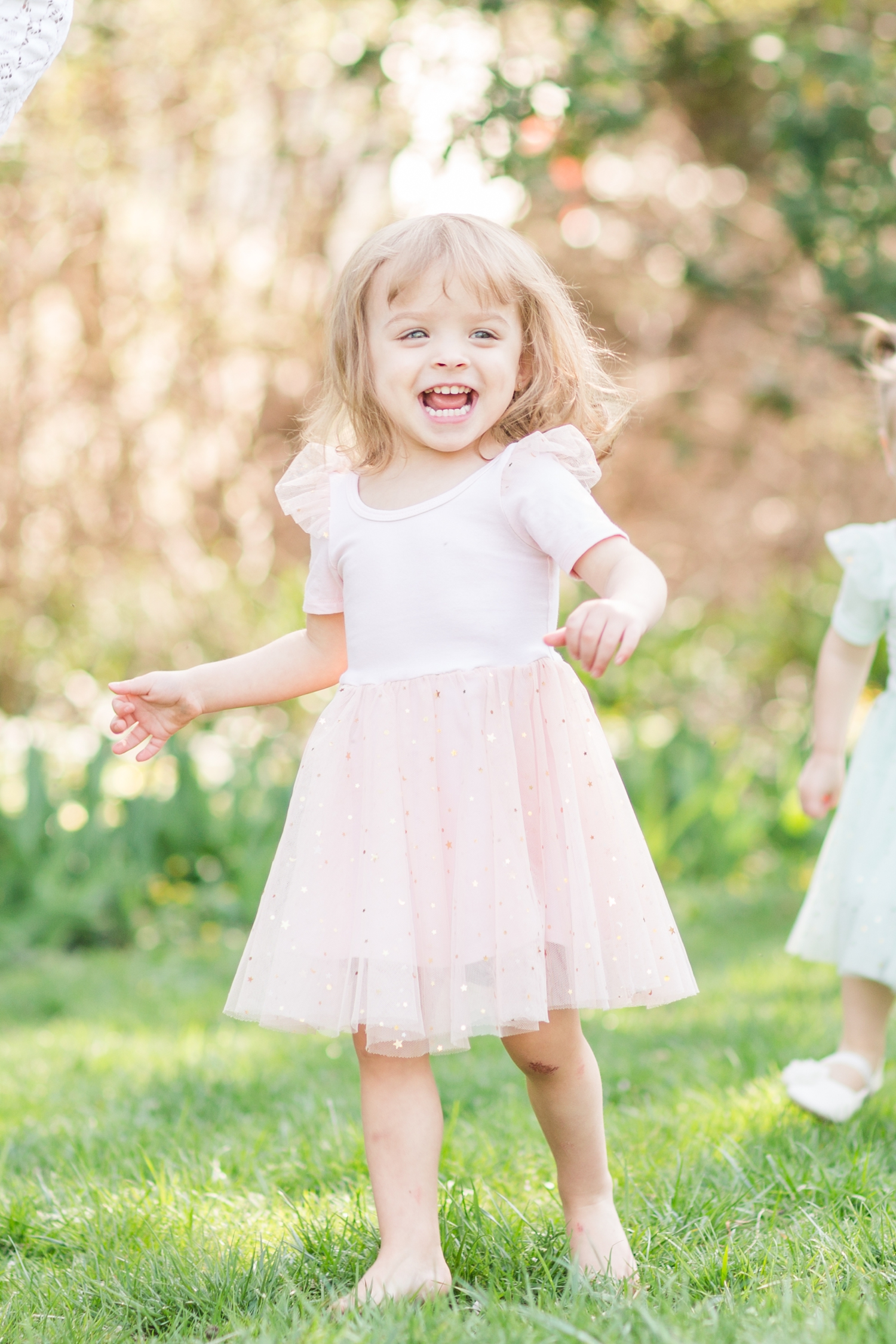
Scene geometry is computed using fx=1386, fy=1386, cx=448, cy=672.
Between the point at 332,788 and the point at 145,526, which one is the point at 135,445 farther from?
the point at 332,788

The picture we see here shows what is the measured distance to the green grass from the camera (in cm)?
158

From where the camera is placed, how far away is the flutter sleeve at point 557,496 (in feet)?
5.71

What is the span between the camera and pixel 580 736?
1.78 meters

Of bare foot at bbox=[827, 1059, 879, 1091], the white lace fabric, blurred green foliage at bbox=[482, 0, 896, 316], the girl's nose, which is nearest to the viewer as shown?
the white lace fabric

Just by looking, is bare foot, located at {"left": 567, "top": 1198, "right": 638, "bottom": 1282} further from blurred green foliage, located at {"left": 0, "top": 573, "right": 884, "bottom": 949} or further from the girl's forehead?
blurred green foliage, located at {"left": 0, "top": 573, "right": 884, "bottom": 949}

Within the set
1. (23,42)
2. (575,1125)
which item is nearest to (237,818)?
(575,1125)

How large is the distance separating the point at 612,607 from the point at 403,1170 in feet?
2.42

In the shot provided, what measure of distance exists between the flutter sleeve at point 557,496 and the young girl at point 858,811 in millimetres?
917

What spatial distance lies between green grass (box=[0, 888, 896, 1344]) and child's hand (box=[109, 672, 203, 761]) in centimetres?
66

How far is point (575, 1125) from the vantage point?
1.79m

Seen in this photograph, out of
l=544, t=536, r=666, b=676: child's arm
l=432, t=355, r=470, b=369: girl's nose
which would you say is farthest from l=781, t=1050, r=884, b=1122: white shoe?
l=432, t=355, r=470, b=369: girl's nose

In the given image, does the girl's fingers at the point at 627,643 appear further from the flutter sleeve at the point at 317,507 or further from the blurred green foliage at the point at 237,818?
the blurred green foliage at the point at 237,818

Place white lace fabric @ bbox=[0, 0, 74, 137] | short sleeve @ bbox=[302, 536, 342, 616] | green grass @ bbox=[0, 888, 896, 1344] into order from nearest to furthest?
1. white lace fabric @ bbox=[0, 0, 74, 137]
2. green grass @ bbox=[0, 888, 896, 1344]
3. short sleeve @ bbox=[302, 536, 342, 616]

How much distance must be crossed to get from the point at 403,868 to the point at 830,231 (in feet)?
15.5
